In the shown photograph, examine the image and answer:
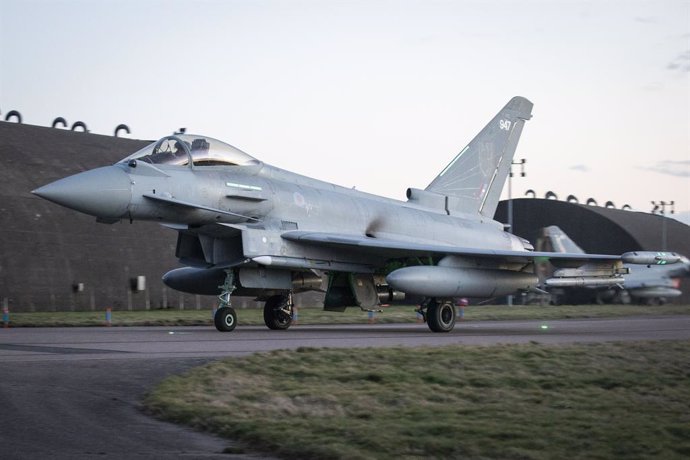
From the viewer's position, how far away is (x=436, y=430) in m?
7.34

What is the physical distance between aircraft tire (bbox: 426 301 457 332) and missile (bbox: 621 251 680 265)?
398 centimetres

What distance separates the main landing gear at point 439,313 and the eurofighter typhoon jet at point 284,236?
0.03m

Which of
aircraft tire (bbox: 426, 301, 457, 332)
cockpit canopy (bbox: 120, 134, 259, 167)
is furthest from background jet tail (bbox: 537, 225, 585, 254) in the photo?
cockpit canopy (bbox: 120, 134, 259, 167)

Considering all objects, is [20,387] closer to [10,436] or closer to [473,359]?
[10,436]

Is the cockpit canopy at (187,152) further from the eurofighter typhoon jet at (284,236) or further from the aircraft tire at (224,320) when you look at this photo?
the aircraft tire at (224,320)

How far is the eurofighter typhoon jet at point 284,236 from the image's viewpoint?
17859mm

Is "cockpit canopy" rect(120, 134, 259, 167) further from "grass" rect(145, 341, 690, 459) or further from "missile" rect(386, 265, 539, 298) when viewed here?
"grass" rect(145, 341, 690, 459)

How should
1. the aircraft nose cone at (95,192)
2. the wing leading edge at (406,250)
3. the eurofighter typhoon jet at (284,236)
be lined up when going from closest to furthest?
the aircraft nose cone at (95,192) < the eurofighter typhoon jet at (284,236) < the wing leading edge at (406,250)

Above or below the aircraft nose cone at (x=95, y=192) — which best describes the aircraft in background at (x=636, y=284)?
below

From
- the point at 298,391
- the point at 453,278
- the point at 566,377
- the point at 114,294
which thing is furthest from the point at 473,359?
the point at 114,294

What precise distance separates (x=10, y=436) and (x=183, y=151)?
1206 centimetres

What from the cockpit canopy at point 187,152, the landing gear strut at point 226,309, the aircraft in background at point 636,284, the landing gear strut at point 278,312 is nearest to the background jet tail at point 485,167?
the landing gear strut at point 278,312

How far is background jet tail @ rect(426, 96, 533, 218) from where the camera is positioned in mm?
25219

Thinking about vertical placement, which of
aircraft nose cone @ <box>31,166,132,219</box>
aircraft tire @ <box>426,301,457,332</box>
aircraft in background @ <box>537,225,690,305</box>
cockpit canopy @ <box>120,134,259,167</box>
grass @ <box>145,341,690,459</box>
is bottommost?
grass @ <box>145,341,690,459</box>
